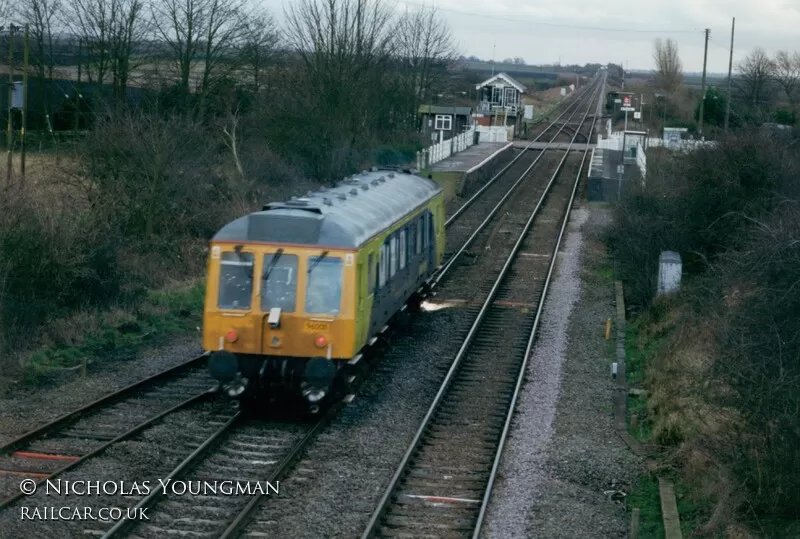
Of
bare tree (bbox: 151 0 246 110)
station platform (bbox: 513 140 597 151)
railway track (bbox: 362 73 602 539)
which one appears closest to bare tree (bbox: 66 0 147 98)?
bare tree (bbox: 151 0 246 110)

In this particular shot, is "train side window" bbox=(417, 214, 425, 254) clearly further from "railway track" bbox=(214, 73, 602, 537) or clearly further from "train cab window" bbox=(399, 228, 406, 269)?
"railway track" bbox=(214, 73, 602, 537)

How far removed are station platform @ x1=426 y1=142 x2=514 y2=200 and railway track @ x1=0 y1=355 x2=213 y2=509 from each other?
23.4m

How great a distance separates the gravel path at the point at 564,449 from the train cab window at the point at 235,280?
3.69 meters

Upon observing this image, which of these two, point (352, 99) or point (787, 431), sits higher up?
point (352, 99)

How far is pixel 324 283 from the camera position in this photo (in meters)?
12.9

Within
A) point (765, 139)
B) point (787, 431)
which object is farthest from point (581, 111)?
point (787, 431)

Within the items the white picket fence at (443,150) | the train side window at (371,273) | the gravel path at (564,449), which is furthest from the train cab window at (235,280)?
the white picket fence at (443,150)

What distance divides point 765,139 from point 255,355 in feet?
47.2

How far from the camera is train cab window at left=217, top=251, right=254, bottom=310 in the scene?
12891 millimetres

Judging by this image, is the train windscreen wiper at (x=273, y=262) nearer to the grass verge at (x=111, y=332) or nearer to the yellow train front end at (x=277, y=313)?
the yellow train front end at (x=277, y=313)

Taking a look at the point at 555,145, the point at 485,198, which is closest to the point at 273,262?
the point at 485,198

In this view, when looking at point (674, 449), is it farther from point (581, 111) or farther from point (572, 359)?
point (581, 111)

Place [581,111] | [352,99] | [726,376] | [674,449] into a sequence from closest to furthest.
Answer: [726,376]
[674,449]
[352,99]
[581,111]

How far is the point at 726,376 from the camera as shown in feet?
36.2
